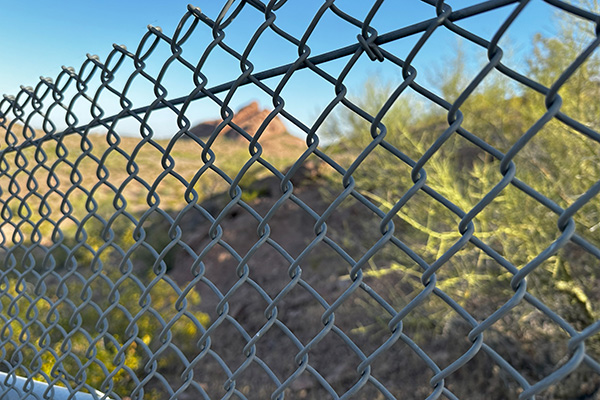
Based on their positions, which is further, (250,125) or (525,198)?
(250,125)

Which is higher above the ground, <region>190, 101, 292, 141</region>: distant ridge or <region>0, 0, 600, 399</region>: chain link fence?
<region>190, 101, 292, 141</region>: distant ridge

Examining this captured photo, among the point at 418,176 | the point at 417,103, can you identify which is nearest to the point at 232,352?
the point at 417,103

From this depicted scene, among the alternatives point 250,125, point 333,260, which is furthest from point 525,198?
point 250,125

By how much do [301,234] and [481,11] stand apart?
6207mm

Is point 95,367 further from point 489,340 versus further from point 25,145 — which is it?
point 489,340

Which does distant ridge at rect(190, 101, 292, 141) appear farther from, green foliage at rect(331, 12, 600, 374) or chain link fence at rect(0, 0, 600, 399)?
green foliage at rect(331, 12, 600, 374)

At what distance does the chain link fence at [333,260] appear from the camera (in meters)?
0.85

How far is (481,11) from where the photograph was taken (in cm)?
76

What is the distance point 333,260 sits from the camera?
572 centimetres

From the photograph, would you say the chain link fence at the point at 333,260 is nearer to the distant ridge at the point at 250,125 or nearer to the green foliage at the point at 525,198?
the green foliage at the point at 525,198

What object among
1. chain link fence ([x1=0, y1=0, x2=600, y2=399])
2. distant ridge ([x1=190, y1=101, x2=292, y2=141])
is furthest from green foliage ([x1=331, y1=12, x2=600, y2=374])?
distant ridge ([x1=190, y1=101, x2=292, y2=141])

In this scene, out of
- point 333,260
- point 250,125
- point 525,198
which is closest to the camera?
point 525,198

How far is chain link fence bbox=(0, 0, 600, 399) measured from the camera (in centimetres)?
85

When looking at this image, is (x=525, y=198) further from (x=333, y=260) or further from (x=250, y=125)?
(x=250, y=125)
